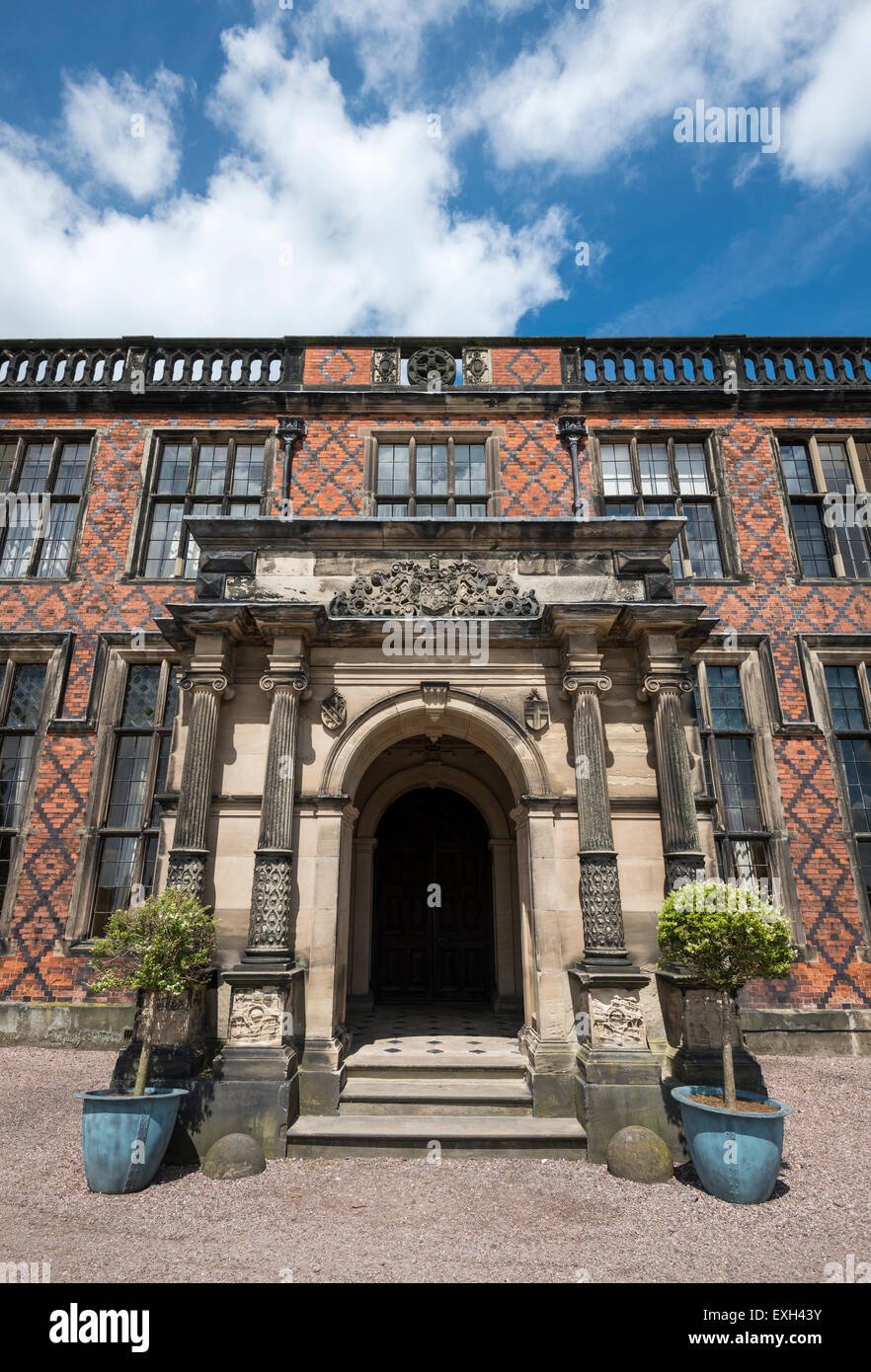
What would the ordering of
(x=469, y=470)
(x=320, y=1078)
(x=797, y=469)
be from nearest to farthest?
(x=320, y=1078)
(x=797, y=469)
(x=469, y=470)

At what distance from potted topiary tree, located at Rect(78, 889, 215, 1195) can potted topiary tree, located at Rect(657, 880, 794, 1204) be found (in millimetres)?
4294

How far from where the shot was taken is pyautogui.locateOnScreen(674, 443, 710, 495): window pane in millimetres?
13062

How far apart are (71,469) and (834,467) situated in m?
14.8

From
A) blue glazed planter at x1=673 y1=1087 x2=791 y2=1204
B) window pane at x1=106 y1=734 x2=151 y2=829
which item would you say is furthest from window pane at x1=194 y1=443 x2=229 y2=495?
blue glazed planter at x1=673 y1=1087 x2=791 y2=1204

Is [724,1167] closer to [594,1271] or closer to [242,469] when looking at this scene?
[594,1271]

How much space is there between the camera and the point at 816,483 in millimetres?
12969

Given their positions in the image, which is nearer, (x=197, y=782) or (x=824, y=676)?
(x=197, y=782)

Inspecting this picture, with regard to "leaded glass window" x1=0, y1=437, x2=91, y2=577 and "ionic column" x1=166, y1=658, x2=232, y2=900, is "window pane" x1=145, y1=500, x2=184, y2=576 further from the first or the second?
"ionic column" x1=166, y1=658, x2=232, y2=900

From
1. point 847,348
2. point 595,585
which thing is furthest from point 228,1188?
point 847,348

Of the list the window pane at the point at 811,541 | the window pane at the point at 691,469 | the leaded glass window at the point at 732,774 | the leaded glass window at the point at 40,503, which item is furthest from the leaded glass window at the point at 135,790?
the window pane at the point at 811,541

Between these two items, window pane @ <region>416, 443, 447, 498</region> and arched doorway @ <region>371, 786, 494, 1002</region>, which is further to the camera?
window pane @ <region>416, 443, 447, 498</region>

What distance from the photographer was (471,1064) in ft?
23.7

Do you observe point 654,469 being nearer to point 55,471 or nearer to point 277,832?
point 277,832

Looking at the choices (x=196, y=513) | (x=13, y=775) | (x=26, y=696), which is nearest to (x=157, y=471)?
(x=196, y=513)
